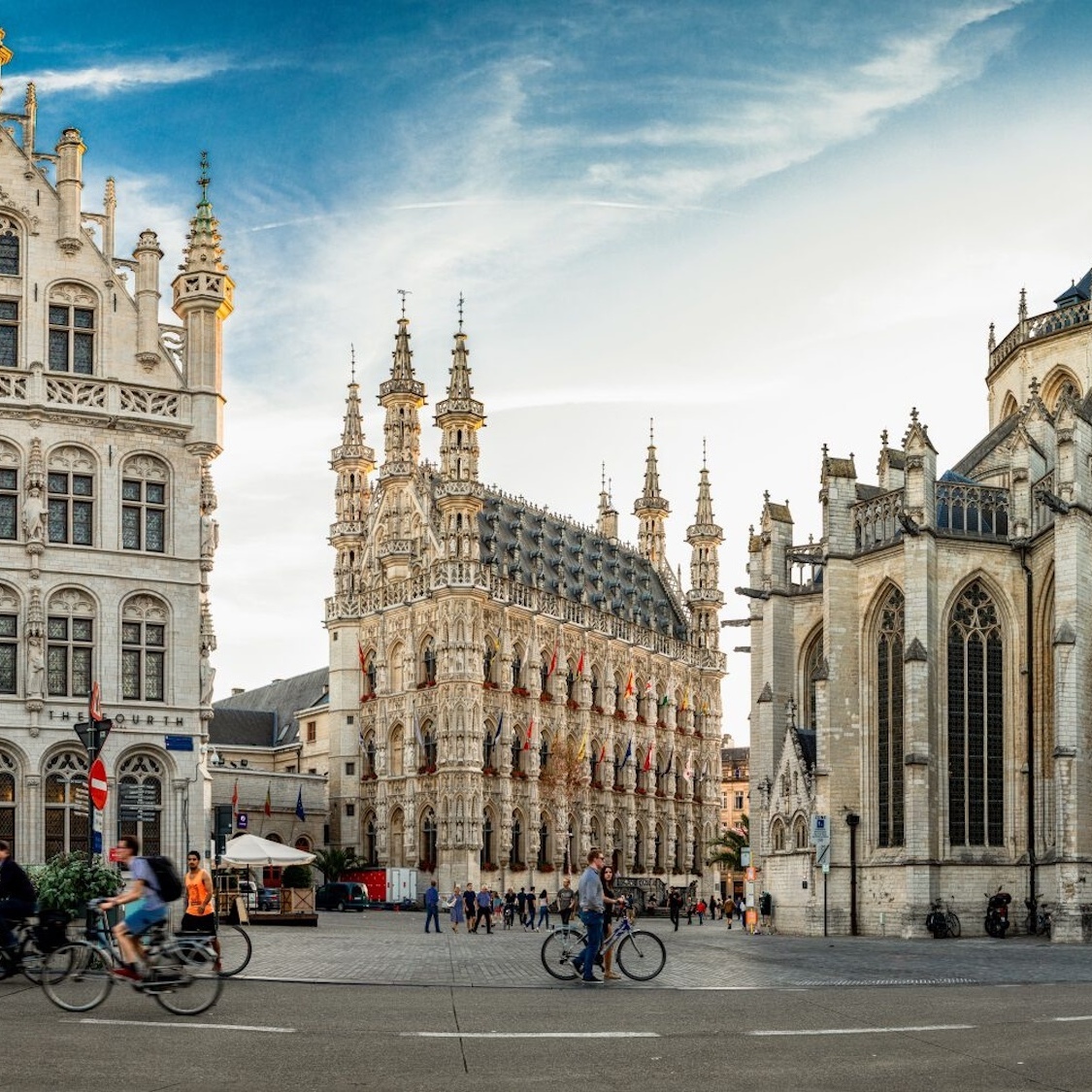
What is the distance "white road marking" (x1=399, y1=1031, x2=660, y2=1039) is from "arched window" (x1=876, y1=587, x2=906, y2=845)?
34.3m

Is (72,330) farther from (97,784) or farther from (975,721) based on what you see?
(975,721)

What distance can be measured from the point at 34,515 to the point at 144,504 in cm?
277

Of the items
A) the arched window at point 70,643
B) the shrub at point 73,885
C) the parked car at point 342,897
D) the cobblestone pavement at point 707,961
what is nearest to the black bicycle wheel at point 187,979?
the cobblestone pavement at point 707,961

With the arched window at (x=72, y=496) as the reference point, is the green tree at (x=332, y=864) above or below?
below

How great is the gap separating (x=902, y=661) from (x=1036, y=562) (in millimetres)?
4814

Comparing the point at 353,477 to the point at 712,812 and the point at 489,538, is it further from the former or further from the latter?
the point at 712,812

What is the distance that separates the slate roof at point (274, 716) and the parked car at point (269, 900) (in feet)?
158

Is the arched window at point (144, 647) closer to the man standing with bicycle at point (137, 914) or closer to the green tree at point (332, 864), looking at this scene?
the man standing with bicycle at point (137, 914)

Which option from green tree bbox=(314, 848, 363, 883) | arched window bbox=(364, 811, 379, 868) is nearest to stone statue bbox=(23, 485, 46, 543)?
green tree bbox=(314, 848, 363, 883)

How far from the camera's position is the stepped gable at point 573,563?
93562 mm

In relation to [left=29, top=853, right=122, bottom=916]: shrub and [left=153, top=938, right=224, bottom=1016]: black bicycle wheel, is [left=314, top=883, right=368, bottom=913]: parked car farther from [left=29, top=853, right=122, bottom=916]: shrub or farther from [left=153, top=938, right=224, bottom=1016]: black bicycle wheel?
[left=153, top=938, right=224, bottom=1016]: black bicycle wheel

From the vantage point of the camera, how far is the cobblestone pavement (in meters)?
24.5

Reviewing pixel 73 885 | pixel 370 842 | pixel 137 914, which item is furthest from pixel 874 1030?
pixel 370 842

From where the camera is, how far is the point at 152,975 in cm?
1792
